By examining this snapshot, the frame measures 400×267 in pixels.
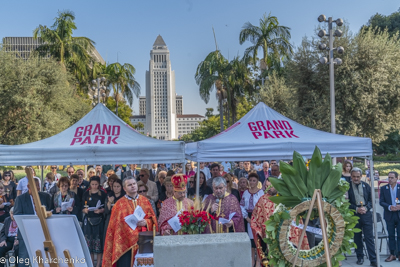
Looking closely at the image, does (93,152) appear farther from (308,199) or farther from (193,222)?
(308,199)

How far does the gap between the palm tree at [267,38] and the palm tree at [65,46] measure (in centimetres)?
1357

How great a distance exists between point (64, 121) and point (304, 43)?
16.4 metres

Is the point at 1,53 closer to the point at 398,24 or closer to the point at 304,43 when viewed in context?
the point at 304,43

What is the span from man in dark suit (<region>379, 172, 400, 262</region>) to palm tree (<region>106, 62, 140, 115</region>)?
33058mm

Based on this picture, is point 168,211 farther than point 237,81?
No

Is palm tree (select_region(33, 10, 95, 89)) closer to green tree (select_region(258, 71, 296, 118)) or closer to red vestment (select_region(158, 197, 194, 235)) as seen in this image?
green tree (select_region(258, 71, 296, 118))

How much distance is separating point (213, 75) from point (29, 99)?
45.5ft

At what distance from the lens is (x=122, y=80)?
41312 mm

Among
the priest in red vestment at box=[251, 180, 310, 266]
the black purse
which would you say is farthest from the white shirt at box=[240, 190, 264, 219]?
the black purse

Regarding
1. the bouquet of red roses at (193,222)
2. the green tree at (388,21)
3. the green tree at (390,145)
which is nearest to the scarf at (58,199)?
the bouquet of red roses at (193,222)

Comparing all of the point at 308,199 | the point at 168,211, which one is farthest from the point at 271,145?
the point at 308,199

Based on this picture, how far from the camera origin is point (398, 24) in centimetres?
4944

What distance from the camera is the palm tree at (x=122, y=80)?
133 feet

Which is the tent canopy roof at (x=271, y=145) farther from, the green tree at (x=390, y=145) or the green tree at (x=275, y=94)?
the green tree at (x=390, y=145)
